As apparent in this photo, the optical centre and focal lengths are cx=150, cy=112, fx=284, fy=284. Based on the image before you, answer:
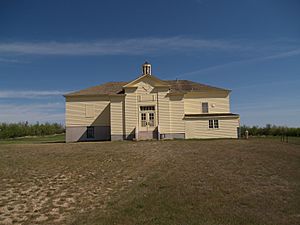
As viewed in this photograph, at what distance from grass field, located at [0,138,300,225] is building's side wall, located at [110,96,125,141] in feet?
46.3

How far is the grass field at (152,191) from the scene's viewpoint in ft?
23.2

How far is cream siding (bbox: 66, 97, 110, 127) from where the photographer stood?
3203 centimetres

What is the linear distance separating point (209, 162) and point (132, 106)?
1656 centimetres

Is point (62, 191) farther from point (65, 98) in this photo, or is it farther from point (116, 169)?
point (65, 98)

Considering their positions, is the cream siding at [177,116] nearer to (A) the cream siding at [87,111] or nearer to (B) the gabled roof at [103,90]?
(B) the gabled roof at [103,90]

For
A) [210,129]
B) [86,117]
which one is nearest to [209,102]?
[210,129]

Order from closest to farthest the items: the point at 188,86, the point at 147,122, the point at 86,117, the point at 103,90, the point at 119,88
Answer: the point at 147,122, the point at 86,117, the point at 103,90, the point at 119,88, the point at 188,86

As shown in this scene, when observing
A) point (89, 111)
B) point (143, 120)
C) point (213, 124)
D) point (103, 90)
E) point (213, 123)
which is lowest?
point (213, 124)

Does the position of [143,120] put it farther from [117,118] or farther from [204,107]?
[204,107]

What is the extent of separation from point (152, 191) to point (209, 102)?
25.3 m

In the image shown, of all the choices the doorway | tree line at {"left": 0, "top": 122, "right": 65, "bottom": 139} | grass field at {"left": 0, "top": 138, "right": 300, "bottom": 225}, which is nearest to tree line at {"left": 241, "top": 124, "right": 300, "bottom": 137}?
the doorway

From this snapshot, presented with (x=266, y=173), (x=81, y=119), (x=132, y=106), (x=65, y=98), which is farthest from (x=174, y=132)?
(x=266, y=173)

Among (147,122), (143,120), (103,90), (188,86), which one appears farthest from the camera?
(188,86)

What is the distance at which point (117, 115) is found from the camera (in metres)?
29.8
